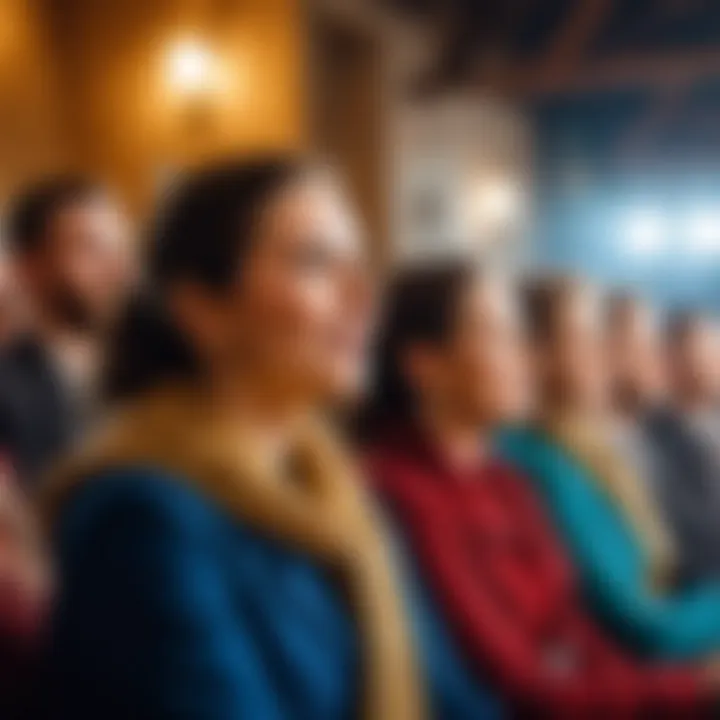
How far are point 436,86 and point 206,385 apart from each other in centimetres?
29

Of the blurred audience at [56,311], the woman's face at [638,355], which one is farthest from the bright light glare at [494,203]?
the blurred audience at [56,311]

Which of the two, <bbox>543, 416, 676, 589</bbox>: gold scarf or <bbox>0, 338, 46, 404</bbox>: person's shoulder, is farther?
<bbox>543, 416, 676, 589</bbox>: gold scarf

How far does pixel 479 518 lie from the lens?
31.1 inches

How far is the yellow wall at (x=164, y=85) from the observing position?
76 cm

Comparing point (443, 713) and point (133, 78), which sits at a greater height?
point (133, 78)

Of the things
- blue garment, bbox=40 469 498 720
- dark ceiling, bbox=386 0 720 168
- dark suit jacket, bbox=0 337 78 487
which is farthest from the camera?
dark ceiling, bbox=386 0 720 168

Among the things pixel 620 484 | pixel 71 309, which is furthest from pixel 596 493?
pixel 71 309

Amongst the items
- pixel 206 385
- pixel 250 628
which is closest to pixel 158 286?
pixel 206 385

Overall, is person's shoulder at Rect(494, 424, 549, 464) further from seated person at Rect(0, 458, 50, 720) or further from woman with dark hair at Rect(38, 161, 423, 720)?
seated person at Rect(0, 458, 50, 720)

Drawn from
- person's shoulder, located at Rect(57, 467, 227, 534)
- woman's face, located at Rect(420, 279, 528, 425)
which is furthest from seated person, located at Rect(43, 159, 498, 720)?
woman's face, located at Rect(420, 279, 528, 425)

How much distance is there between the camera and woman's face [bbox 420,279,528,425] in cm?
77

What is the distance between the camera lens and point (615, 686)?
766 millimetres

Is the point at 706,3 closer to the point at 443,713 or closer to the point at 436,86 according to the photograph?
the point at 436,86

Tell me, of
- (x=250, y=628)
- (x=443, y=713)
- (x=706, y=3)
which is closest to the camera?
(x=250, y=628)
